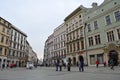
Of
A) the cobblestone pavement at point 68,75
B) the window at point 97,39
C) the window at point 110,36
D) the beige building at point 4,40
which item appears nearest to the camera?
the cobblestone pavement at point 68,75

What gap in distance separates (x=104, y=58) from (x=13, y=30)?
1642 inches

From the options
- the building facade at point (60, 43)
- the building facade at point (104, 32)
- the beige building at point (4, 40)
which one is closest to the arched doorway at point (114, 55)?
the building facade at point (104, 32)

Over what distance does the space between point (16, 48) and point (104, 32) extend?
41.2 metres

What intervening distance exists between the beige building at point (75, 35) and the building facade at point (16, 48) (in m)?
24.7

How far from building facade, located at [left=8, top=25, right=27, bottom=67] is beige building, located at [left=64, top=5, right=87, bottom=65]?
24653 mm

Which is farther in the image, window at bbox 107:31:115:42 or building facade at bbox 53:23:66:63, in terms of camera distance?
building facade at bbox 53:23:66:63

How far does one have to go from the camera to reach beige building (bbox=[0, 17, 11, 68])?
46.8m

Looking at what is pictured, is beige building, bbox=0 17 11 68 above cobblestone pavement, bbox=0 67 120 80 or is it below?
above

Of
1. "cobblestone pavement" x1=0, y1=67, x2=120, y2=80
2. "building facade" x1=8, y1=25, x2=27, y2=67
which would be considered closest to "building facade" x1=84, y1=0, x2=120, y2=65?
"cobblestone pavement" x1=0, y1=67, x2=120, y2=80

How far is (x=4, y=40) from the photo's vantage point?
48625 millimetres

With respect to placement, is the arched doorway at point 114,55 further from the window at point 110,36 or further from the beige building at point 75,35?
the beige building at point 75,35

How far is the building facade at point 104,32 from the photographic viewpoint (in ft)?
91.7

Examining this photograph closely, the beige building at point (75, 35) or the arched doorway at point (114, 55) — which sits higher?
the beige building at point (75, 35)

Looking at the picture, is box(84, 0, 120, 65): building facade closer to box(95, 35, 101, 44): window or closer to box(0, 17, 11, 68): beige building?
box(95, 35, 101, 44): window
